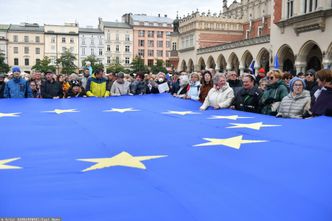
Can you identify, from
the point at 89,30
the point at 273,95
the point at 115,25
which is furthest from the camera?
the point at 115,25

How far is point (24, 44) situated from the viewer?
8275cm

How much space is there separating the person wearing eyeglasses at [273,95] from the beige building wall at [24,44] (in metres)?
81.7

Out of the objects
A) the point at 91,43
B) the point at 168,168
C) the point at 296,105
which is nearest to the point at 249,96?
the point at 296,105

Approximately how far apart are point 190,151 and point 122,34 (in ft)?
276

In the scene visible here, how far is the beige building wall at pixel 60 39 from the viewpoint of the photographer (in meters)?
82.1

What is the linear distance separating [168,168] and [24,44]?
85581 mm

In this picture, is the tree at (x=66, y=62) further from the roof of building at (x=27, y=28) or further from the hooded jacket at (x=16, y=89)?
the hooded jacket at (x=16, y=89)

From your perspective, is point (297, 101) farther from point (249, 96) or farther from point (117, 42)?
point (117, 42)

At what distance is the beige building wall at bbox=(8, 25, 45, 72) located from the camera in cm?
8244

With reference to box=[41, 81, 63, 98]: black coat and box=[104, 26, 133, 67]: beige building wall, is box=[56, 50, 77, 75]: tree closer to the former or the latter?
box=[104, 26, 133, 67]: beige building wall

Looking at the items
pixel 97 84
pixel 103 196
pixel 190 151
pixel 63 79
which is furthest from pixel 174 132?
pixel 63 79

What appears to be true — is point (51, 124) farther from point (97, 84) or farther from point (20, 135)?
point (97, 84)

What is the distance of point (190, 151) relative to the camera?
13.2 ft

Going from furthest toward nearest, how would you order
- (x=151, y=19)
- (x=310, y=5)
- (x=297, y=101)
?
(x=151, y=19)
(x=310, y=5)
(x=297, y=101)
